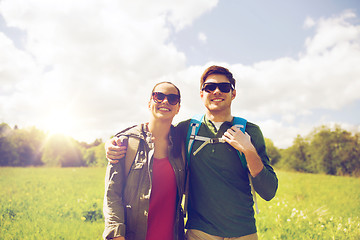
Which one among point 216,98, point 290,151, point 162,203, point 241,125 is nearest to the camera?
point 162,203

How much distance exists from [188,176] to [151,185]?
742 mm

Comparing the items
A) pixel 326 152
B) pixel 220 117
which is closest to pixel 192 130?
pixel 220 117

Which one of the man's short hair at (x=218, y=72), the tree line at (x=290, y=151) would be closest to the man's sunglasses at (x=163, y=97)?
the man's short hair at (x=218, y=72)

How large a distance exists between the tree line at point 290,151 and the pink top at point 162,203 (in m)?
33.9

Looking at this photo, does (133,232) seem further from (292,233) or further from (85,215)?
(85,215)

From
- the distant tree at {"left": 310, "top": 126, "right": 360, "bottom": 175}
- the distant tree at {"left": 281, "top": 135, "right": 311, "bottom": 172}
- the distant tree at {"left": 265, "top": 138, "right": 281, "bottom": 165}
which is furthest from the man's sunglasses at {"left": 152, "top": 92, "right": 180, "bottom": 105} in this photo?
the distant tree at {"left": 265, "top": 138, "right": 281, "bottom": 165}

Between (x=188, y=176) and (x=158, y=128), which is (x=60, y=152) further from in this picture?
(x=188, y=176)

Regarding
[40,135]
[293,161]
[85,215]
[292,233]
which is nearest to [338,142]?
[293,161]

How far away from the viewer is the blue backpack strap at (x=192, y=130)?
349 cm

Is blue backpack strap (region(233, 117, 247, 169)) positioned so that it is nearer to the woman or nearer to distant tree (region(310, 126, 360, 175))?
the woman

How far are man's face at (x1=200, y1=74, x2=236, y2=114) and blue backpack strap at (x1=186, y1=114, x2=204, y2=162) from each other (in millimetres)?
255

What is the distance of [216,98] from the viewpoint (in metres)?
3.57

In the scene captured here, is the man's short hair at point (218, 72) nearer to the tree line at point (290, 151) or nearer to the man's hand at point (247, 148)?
the man's hand at point (247, 148)

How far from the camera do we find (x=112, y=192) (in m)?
2.88
